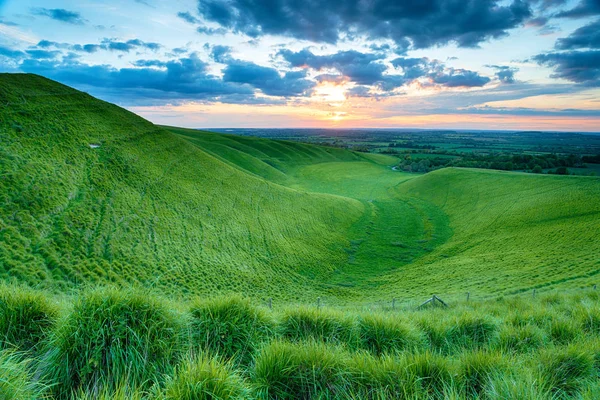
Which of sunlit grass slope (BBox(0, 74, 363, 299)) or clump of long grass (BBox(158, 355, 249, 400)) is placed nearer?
clump of long grass (BBox(158, 355, 249, 400))

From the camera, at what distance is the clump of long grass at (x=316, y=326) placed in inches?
193

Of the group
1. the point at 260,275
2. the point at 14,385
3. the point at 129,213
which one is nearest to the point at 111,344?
the point at 14,385

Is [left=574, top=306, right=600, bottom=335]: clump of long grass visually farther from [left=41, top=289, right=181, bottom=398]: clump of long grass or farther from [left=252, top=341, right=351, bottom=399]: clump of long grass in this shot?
[left=41, top=289, right=181, bottom=398]: clump of long grass

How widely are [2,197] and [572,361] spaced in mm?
30438

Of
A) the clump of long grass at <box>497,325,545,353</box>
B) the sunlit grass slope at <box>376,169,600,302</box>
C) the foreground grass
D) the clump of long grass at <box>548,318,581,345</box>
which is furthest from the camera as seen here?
the sunlit grass slope at <box>376,169,600,302</box>

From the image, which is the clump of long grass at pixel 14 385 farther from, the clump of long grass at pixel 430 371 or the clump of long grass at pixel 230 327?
the clump of long grass at pixel 430 371

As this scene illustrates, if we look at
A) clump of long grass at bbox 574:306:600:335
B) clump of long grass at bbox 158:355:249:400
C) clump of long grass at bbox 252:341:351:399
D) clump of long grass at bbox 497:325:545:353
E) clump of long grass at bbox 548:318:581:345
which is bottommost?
clump of long grass at bbox 574:306:600:335

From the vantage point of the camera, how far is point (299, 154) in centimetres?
13612

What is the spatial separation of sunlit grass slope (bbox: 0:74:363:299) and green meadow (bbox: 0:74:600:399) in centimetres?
21

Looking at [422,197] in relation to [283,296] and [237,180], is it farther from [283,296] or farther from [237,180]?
[283,296]

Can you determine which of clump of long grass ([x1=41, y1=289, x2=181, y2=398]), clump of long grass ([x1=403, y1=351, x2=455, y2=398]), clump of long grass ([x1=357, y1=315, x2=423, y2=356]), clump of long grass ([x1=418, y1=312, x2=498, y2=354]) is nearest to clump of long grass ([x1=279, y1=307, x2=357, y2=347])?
clump of long grass ([x1=357, y1=315, x2=423, y2=356])

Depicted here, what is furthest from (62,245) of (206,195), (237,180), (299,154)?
(299,154)

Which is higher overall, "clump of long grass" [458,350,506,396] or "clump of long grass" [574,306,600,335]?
"clump of long grass" [458,350,506,396]

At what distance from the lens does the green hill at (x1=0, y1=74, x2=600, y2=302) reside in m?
22.0
